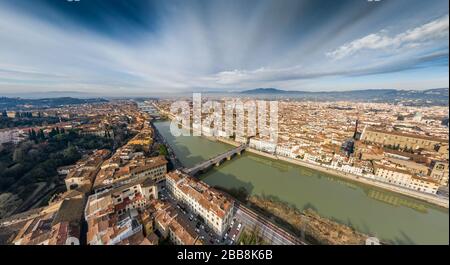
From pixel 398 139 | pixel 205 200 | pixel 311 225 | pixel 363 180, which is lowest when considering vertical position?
pixel 311 225

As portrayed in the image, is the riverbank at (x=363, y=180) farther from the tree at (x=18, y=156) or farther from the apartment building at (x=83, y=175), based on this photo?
the tree at (x=18, y=156)

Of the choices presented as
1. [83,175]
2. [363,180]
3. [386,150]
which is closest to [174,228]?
[83,175]

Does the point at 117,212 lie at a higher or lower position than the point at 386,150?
lower

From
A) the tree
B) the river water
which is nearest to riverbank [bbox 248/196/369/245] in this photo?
the river water

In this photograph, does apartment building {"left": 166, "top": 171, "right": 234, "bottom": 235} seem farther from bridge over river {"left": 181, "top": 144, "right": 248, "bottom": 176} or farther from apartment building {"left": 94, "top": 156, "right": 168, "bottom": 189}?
bridge over river {"left": 181, "top": 144, "right": 248, "bottom": 176}

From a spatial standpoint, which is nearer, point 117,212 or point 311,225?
point 117,212

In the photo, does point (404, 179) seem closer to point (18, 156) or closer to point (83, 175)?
point (83, 175)

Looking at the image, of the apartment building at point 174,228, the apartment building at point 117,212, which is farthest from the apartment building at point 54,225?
the apartment building at point 174,228
